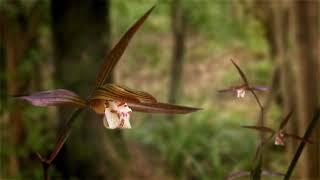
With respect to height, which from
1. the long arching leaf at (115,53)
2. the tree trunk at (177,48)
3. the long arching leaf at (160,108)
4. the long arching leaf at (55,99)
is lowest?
the tree trunk at (177,48)

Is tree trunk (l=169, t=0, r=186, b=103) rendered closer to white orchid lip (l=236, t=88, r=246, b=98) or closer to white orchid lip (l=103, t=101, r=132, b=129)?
white orchid lip (l=236, t=88, r=246, b=98)

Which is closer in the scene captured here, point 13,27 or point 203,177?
point 203,177

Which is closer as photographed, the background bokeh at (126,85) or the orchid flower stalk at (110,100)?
the orchid flower stalk at (110,100)

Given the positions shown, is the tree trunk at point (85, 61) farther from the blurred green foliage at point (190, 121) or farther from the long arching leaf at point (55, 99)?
the long arching leaf at point (55, 99)

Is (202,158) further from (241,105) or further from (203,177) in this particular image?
(241,105)

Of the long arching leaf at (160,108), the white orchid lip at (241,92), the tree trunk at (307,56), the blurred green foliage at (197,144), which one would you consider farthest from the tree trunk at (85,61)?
the long arching leaf at (160,108)

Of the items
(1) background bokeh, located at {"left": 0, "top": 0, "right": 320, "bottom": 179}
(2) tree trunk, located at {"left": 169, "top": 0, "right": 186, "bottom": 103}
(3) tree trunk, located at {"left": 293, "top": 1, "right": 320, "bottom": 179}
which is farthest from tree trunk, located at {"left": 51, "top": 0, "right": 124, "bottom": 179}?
(2) tree trunk, located at {"left": 169, "top": 0, "right": 186, "bottom": 103}

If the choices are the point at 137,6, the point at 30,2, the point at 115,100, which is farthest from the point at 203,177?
the point at 115,100

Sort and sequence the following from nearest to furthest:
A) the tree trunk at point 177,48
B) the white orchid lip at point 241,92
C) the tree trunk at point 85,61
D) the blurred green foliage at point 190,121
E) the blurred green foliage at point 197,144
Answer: the white orchid lip at point 241,92
the tree trunk at point 85,61
the blurred green foliage at point 197,144
the blurred green foliage at point 190,121
the tree trunk at point 177,48
